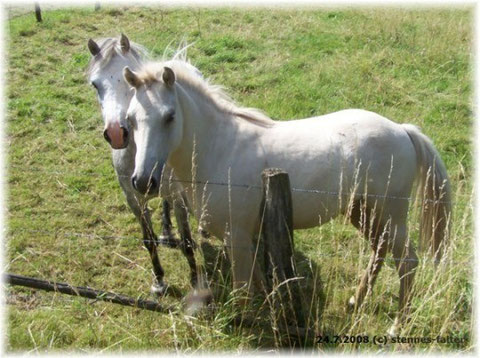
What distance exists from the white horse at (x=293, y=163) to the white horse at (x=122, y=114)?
0.36 meters

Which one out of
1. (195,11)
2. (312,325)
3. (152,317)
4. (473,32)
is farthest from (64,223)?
(473,32)

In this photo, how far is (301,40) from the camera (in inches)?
372

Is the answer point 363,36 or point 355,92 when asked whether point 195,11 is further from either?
point 355,92

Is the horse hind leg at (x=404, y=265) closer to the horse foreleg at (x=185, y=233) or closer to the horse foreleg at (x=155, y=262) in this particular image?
the horse foreleg at (x=185, y=233)

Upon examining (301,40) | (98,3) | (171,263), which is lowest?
(171,263)

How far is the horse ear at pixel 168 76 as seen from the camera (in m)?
3.64

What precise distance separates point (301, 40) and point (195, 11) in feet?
8.52

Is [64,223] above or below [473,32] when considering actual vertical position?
below

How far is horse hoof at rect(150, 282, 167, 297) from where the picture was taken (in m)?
4.57

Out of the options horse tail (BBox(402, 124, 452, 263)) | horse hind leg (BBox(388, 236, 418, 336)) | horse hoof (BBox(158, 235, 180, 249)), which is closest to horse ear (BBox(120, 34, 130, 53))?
horse hoof (BBox(158, 235, 180, 249))

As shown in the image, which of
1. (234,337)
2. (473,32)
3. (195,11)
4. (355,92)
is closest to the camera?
(234,337)

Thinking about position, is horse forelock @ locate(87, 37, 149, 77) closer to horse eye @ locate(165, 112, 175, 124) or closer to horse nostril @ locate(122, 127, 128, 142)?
horse nostril @ locate(122, 127, 128, 142)

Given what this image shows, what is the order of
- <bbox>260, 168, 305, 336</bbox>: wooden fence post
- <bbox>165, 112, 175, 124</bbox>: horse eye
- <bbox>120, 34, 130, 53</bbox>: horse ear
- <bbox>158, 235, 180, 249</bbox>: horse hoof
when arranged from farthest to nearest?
<bbox>158, 235, 180, 249</bbox>: horse hoof → <bbox>120, 34, 130, 53</bbox>: horse ear → <bbox>165, 112, 175, 124</bbox>: horse eye → <bbox>260, 168, 305, 336</bbox>: wooden fence post

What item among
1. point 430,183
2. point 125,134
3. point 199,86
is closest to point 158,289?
point 125,134
